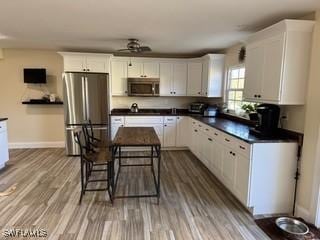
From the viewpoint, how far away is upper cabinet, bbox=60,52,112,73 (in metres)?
5.14

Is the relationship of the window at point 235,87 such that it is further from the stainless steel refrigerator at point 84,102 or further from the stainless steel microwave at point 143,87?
the stainless steel refrigerator at point 84,102

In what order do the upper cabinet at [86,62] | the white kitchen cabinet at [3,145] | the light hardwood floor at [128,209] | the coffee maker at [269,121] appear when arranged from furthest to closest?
the upper cabinet at [86,62], the white kitchen cabinet at [3,145], the coffee maker at [269,121], the light hardwood floor at [128,209]

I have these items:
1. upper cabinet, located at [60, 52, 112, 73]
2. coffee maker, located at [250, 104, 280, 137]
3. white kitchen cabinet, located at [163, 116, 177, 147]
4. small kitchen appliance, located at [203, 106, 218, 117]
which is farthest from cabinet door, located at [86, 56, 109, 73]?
coffee maker, located at [250, 104, 280, 137]

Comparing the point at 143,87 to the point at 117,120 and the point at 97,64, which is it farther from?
the point at 97,64

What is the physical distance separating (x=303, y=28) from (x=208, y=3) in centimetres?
115

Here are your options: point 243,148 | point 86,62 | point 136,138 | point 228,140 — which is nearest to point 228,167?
point 228,140

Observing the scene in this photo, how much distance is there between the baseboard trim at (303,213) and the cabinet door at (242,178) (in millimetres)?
617

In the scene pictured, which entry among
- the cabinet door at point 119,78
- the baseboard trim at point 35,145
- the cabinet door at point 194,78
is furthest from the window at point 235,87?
the baseboard trim at point 35,145

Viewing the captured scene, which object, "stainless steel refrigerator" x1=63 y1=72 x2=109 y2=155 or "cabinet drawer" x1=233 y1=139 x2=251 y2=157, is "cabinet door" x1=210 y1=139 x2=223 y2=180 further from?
"stainless steel refrigerator" x1=63 y1=72 x2=109 y2=155

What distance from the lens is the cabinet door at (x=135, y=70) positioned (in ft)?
18.4

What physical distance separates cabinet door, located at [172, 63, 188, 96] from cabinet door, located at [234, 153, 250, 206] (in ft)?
10.2

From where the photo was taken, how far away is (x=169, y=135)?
18.4 feet

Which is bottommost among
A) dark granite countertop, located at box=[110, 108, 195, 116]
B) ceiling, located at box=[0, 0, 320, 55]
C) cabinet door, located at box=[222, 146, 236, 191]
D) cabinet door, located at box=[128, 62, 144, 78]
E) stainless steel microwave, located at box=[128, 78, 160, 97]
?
cabinet door, located at box=[222, 146, 236, 191]

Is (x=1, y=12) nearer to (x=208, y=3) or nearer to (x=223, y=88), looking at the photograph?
(x=208, y=3)
